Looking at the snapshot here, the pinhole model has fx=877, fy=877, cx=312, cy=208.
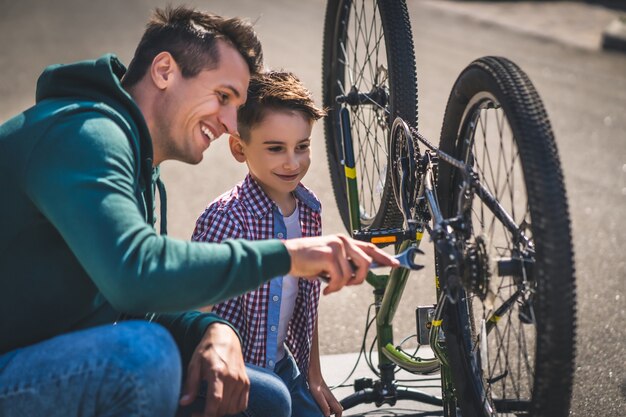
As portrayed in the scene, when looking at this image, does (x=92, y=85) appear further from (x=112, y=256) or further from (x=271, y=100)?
(x=271, y=100)

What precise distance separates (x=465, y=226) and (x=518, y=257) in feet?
0.70

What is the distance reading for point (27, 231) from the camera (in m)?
2.00

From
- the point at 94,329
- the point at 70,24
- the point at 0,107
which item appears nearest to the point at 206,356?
the point at 94,329

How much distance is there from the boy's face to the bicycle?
11.4 inches

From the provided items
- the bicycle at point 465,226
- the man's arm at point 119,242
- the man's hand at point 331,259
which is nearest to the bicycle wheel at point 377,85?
the bicycle at point 465,226

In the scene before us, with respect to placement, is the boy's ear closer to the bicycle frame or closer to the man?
the bicycle frame

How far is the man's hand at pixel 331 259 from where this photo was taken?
75.9 inches

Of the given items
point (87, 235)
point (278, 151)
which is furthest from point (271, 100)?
point (87, 235)

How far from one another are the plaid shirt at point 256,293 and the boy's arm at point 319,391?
0.03 metres

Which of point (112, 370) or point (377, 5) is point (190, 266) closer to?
point (112, 370)

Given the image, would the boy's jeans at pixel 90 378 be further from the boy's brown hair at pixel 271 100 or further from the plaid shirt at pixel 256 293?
the boy's brown hair at pixel 271 100

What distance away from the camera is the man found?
1.81 metres

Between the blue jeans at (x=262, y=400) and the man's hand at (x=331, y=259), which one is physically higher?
the man's hand at (x=331, y=259)

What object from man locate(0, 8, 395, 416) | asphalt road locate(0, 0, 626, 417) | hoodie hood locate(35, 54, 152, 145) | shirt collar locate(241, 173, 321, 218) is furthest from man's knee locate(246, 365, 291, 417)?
asphalt road locate(0, 0, 626, 417)
